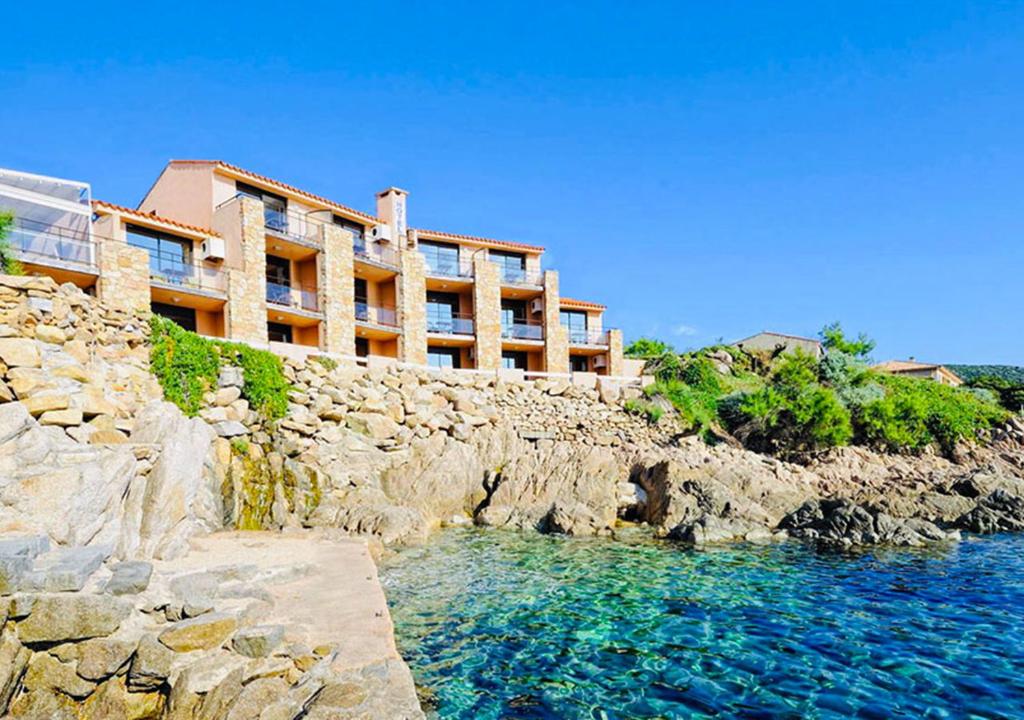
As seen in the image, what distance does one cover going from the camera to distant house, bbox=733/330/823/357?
38.6m

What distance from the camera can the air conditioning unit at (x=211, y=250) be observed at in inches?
1056

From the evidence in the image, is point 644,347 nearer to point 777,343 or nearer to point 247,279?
point 777,343

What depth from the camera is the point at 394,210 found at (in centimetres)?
3541

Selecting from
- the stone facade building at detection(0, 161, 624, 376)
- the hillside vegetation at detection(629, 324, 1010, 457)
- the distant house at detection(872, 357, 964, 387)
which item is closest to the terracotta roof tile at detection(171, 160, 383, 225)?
the stone facade building at detection(0, 161, 624, 376)

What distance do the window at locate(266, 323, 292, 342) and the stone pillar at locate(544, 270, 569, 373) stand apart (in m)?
15.7

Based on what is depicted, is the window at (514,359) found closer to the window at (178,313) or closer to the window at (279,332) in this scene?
the window at (279,332)

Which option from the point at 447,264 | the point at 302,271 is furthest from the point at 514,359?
the point at 302,271

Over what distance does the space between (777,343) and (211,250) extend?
36622 millimetres

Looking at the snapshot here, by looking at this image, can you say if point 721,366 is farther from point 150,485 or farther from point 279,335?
point 150,485

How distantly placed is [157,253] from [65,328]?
14251 mm

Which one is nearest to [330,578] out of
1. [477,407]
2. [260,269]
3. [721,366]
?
[477,407]

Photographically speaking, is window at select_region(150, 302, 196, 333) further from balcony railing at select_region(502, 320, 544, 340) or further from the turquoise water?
the turquoise water

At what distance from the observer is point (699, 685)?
7785 millimetres

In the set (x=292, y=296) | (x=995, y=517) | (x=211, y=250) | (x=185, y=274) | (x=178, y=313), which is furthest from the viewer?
(x=292, y=296)
